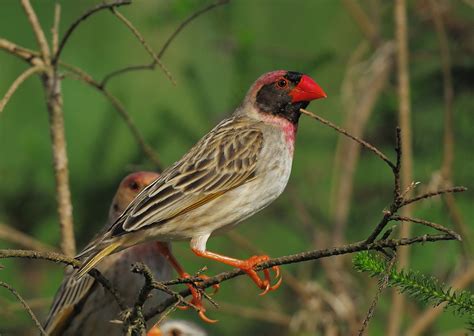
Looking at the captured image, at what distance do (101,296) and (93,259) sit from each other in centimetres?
109

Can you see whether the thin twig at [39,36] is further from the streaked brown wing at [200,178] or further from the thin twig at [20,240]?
the thin twig at [20,240]

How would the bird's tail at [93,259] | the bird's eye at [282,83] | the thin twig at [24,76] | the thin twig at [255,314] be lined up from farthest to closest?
the thin twig at [255,314] → the bird's eye at [282,83] → the thin twig at [24,76] → the bird's tail at [93,259]

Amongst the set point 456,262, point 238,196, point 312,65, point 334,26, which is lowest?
point 456,262

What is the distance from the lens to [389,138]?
6453 millimetres

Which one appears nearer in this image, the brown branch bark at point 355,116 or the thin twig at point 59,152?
the thin twig at point 59,152

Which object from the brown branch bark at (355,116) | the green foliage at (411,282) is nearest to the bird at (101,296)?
the brown branch bark at (355,116)

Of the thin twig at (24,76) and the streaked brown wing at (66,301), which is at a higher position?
the thin twig at (24,76)

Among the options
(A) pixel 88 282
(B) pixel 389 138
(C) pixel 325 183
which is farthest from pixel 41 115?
(A) pixel 88 282

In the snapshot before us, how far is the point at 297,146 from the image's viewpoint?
6.80 meters

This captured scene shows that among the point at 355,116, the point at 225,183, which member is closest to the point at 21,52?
the point at 225,183

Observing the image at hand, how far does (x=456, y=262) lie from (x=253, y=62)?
170cm

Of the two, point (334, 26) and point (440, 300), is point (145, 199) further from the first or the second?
point (334, 26)

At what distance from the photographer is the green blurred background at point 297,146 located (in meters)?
5.55

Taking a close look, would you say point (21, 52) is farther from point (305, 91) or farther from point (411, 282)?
point (411, 282)
